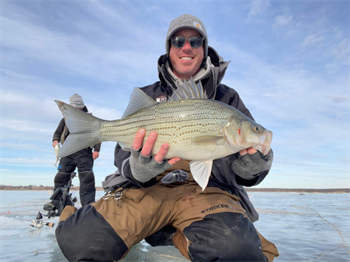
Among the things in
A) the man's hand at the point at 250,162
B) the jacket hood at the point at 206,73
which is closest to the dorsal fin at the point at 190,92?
the jacket hood at the point at 206,73

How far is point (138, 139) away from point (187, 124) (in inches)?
23.1

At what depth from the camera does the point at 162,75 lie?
396 centimetres

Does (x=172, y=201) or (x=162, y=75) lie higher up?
(x=162, y=75)

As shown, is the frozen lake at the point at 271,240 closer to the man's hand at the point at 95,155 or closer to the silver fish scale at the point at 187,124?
the silver fish scale at the point at 187,124

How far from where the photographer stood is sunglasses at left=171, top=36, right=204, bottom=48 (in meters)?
3.99

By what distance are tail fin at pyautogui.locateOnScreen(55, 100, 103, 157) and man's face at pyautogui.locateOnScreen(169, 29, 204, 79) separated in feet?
6.00

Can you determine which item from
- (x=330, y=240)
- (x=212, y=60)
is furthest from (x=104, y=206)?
(x=330, y=240)

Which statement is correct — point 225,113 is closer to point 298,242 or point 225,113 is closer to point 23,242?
point 298,242

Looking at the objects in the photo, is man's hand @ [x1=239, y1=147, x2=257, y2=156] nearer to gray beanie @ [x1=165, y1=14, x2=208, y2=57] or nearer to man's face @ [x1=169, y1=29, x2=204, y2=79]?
man's face @ [x1=169, y1=29, x2=204, y2=79]

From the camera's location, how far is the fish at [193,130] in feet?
8.34

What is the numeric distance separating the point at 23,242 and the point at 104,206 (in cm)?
261

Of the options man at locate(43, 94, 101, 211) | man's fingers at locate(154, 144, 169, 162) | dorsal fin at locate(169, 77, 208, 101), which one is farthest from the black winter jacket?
man at locate(43, 94, 101, 211)

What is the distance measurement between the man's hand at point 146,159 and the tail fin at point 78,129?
21.1 inches

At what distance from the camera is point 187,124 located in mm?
2600
